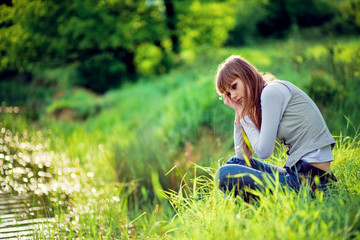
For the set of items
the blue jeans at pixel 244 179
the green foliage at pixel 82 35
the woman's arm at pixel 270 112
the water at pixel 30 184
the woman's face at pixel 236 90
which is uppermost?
the green foliage at pixel 82 35

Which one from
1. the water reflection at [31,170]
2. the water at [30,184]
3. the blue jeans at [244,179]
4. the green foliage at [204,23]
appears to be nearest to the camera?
the blue jeans at [244,179]

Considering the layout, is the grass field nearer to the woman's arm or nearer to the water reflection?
the water reflection

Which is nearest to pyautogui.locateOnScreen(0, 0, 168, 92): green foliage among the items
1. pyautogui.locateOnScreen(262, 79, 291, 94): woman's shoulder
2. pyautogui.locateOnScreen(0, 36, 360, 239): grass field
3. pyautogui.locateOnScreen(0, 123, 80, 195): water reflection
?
pyautogui.locateOnScreen(0, 36, 360, 239): grass field

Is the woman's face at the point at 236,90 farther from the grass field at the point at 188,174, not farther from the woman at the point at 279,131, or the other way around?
the grass field at the point at 188,174

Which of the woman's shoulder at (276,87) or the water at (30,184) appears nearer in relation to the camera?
the woman's shoulder at (276,87)

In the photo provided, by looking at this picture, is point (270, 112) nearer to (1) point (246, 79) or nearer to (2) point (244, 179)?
(1) point (246, 79)

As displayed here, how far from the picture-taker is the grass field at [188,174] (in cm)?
201

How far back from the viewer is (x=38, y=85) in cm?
1564

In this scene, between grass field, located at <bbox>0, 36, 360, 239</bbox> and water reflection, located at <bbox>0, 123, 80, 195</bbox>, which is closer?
grass field, located at <bbox>0, 36, 360, 239</bbox>

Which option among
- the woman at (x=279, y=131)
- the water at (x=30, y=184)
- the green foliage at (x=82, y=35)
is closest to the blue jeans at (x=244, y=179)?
the woman at (x=279, y=131)

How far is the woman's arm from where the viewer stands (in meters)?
2.34

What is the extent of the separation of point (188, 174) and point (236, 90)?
5.14 feet

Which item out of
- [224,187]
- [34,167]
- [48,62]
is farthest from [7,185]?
[48,62]

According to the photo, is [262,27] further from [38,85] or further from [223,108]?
[223,108]
